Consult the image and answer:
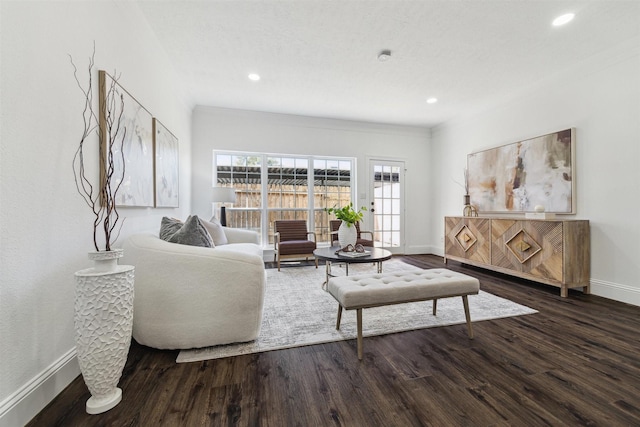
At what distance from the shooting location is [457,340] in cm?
206

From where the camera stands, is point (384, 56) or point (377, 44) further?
point (384, 56)

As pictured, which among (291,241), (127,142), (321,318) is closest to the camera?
(127,142)

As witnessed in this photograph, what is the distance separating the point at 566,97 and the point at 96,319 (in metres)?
5.16

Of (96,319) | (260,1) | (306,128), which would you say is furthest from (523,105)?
(96,319)

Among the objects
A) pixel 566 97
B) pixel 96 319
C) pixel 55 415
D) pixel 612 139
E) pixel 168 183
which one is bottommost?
pixel 55 415

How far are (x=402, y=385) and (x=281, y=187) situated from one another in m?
4.27

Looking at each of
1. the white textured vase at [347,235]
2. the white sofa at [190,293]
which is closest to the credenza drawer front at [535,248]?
the white textured vase at [347,235]

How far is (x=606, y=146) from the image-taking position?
3.05m

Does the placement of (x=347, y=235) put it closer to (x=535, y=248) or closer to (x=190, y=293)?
(x=190, y=293)

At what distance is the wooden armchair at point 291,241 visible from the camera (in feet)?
14.0

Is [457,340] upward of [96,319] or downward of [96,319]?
downward

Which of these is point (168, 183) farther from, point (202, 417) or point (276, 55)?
point (202, 417)

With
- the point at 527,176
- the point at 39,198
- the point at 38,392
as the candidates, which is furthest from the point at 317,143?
the point at 38,392

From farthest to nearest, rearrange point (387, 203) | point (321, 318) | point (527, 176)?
point (387, 203)
point (527, 176)
point (321, 318)
